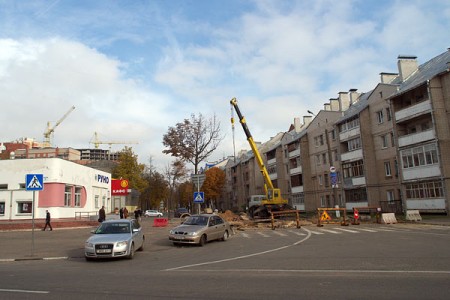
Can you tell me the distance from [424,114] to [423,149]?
3219 millimetres

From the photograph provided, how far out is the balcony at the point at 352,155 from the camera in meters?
43.7

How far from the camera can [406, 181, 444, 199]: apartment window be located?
106 feet

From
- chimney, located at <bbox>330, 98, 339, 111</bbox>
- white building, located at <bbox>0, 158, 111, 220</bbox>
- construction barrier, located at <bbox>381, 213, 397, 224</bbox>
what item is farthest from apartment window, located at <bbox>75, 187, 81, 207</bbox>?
chimney, located at <bbox>330, 98, 339, 111</bbox>

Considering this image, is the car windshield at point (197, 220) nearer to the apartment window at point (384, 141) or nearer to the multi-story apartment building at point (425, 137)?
the multi-story apartment building at point (425, 137)

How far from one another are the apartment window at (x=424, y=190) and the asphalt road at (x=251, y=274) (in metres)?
19.7

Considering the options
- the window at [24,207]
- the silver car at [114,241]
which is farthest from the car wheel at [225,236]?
the window at [24,207]

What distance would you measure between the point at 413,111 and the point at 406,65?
349 inches

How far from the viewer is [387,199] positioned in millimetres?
40406

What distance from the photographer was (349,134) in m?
45.8

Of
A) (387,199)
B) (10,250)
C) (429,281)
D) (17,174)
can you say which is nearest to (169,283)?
(429,281)

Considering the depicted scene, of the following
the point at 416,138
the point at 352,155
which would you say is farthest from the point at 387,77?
the point at 416,138

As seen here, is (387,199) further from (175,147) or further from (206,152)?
(175,147)

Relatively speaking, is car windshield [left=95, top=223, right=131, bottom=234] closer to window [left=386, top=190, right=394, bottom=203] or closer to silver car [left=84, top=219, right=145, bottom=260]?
silver car [left=84, top=219, right=145, bottom=260]

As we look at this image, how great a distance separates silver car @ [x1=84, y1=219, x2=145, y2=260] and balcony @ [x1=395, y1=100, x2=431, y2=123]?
29.1 m
